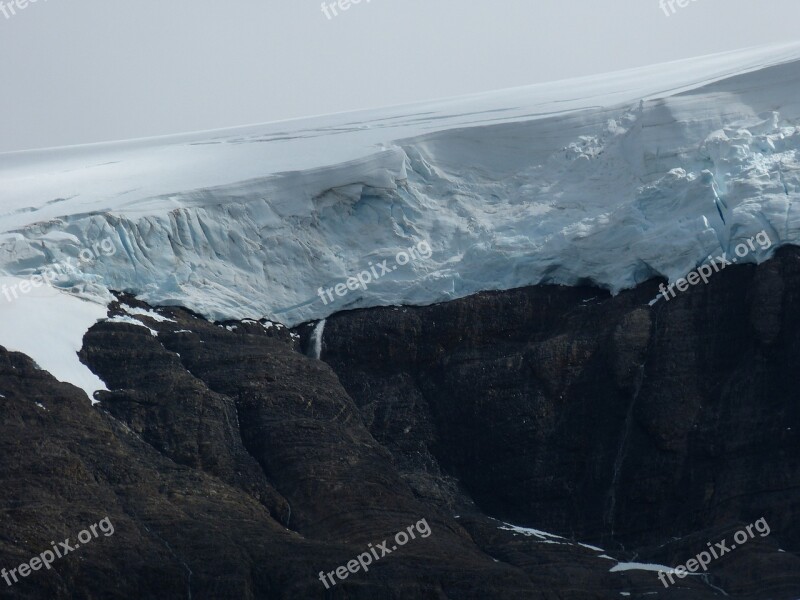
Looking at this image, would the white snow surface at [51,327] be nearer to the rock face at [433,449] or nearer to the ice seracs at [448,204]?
the rock face at [433,449]

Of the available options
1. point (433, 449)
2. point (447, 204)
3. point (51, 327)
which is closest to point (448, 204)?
point (447, 204)

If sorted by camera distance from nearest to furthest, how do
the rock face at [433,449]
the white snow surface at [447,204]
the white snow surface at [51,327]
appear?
the rock face at [433,449]
the white snow surface at [51,327]
the white snow surface at [447,204]

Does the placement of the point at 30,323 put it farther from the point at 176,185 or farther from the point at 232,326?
the point at 176,185

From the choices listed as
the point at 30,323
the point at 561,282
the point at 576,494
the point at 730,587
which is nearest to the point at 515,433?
the point at 576,494

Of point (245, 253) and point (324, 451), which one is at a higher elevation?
point (245, 253)

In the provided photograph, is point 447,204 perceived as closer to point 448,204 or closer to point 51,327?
point 448,204

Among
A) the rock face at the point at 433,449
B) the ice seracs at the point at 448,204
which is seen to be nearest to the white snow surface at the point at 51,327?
the rock face at the point at 433,449
